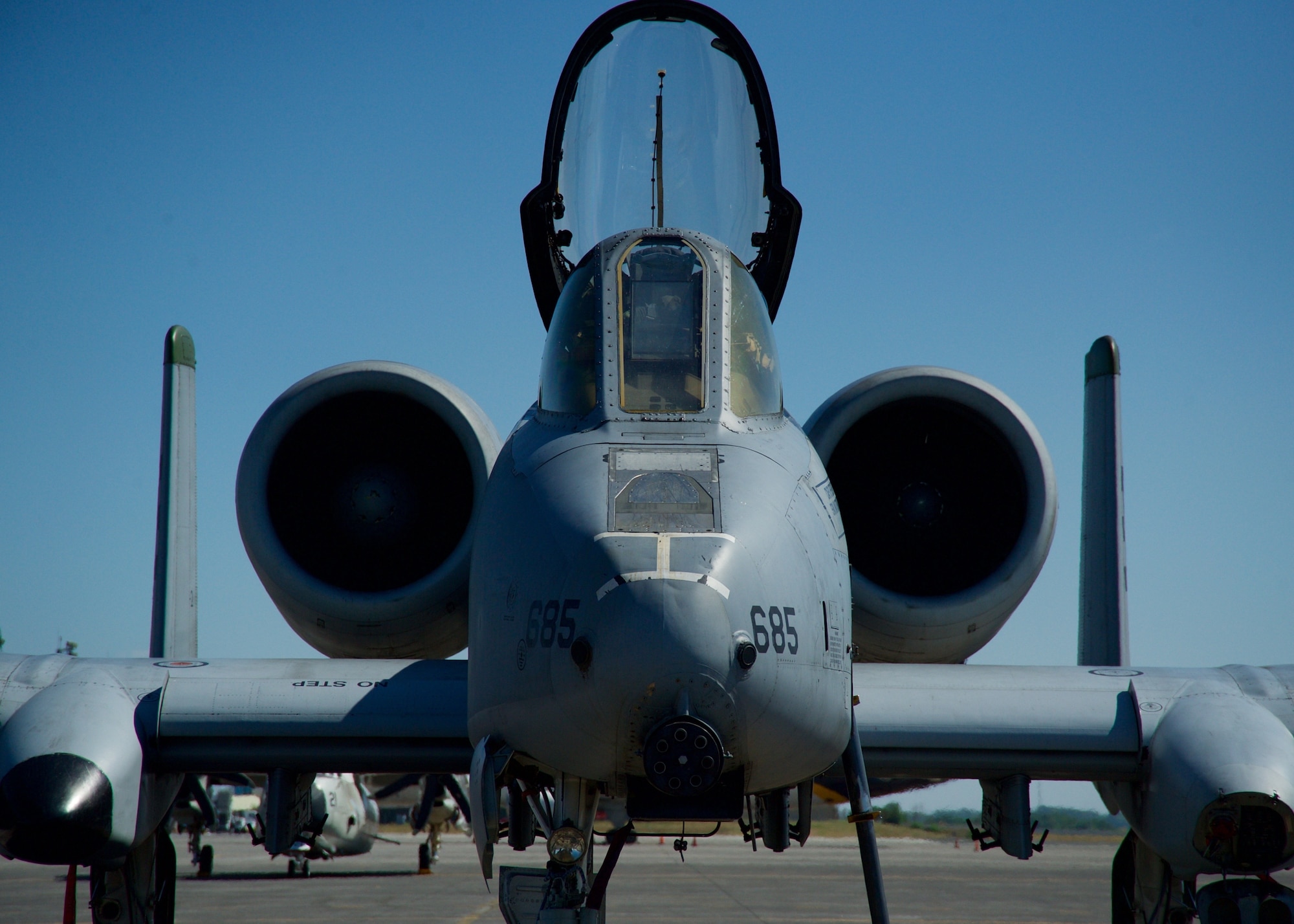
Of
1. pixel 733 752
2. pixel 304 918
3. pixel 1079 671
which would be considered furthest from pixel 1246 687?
pixel 304 918

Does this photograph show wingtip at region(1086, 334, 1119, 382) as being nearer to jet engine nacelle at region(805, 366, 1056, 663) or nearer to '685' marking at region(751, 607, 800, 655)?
jet engine nacelle at region(805, 366, 1056, 663)

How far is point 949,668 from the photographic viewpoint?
19.8 ft

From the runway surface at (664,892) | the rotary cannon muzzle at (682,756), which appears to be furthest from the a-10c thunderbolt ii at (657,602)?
the runway surface at (664,892)

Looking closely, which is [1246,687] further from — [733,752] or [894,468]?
[733,752]

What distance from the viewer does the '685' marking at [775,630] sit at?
3604mm

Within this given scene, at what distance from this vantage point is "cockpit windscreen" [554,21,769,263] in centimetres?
635

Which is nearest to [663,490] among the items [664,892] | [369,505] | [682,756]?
[682,756]

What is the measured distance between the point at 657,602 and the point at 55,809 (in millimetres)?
3078

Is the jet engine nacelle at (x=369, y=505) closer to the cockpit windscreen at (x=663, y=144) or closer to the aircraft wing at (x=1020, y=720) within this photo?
the cockpit windscreen at (x=663, y=144)

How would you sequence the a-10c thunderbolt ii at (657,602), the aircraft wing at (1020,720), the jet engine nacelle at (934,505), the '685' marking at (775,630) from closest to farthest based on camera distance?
1. the '685' marking at (775,630)
2. the a-10c thunderbolt ii at (657,602)
3. the aircraft wing at (1020,720)
4. the jet engine nacelle at (934,505)

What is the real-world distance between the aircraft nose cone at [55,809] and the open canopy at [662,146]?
337 centimetres

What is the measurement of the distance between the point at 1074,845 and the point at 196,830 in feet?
143

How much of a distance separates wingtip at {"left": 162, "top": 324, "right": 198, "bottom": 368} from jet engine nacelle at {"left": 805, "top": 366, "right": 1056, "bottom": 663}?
12.9ft

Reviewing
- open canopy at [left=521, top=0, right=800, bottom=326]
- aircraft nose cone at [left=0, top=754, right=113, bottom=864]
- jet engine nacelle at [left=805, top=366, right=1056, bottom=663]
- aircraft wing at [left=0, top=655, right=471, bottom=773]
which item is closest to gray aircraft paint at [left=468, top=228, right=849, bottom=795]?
aircraft wing at [left=0, top=655, right=471, bottom=773]
